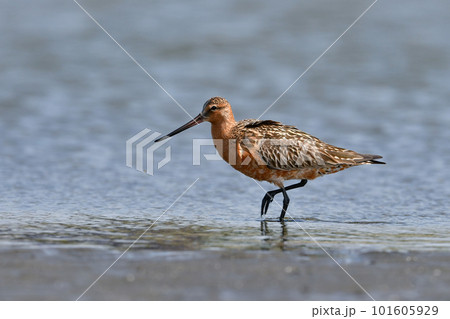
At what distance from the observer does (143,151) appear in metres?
11.2

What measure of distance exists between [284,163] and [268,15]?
11.3m

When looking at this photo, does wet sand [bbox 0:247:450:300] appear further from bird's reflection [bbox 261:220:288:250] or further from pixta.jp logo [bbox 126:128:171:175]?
pixta.jp logo [bbox 126:128:171:175]

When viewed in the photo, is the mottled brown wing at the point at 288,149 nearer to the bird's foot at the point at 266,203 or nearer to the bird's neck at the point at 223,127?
the bird's neck at the point at 223,127

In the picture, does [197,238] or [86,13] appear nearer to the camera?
[197,238]

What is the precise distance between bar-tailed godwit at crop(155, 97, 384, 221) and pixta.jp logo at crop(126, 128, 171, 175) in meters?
1.96

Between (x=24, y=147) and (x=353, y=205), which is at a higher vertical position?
(x=24, y=147)

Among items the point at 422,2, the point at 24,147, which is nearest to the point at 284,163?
the point at 24,147

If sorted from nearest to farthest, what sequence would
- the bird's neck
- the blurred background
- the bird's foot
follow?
the blurred background → the bird's foot → the bird's neck

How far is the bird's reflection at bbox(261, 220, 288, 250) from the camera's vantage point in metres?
6.57

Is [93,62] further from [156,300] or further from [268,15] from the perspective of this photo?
[156,300]

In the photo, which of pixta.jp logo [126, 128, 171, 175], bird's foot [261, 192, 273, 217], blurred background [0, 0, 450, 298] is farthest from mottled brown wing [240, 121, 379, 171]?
pixta.jp logo [126, 128, 171, 175]

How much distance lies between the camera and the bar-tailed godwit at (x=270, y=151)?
818 cm

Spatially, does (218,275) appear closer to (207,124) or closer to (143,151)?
(143,151)

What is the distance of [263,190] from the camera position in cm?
944
